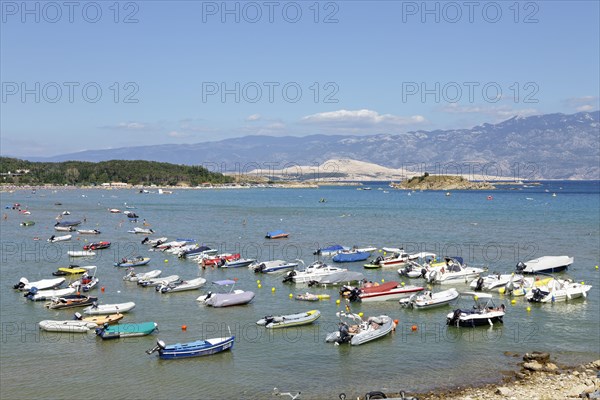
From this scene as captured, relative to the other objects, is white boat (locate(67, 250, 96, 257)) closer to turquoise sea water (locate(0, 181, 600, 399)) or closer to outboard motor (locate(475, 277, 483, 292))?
turquoise sea water (locate(0, 181, 600, 399))

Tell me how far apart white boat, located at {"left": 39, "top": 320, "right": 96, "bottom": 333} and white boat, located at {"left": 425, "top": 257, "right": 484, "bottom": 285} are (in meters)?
25.2

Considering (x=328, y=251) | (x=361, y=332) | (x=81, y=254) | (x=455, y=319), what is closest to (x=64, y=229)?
(x=81, y=254)

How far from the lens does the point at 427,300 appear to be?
123 feet

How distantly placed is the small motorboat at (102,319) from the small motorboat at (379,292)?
15.1 metres

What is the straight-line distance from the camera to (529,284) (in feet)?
139

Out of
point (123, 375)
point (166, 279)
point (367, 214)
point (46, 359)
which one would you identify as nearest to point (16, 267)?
point (166, 279)

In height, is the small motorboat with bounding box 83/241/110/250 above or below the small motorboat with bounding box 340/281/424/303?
above

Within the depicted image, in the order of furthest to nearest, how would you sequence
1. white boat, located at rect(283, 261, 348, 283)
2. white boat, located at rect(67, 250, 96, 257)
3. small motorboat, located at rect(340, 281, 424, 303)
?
white boat, located at rect(67, 250, 96, 257)
white boat, located at rect(283, 261, 348, 283)
small motorboat, located at rect(340, 281, 424, 303)

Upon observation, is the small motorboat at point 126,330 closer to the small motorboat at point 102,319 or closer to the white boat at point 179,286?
the small motorboat at point 102,319

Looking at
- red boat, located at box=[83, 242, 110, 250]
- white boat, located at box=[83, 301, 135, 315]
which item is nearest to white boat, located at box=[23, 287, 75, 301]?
white boat, located at box=[83, 301, 135, 315]

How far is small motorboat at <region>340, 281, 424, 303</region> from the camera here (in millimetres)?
39312

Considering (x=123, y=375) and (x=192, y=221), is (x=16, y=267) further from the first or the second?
(x=192, y=221)

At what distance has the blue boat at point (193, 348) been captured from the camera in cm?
2783

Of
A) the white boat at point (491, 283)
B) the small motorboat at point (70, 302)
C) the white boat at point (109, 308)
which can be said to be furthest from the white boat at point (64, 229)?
the white boat at point (491, 283)
